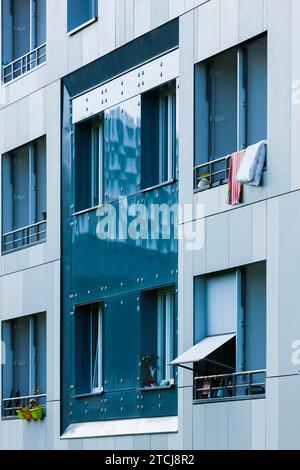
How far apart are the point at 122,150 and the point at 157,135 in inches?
33.1

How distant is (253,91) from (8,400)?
11.0 meters

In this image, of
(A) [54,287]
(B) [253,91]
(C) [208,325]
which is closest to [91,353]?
(A) [54,287]

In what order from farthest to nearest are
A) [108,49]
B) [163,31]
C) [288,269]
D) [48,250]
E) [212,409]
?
[48,250], [108,49], [163,31], [212,409], [288,269]

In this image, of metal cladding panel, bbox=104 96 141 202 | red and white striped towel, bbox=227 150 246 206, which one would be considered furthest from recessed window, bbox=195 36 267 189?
metal cladding panel, bbox=104 96 141 202

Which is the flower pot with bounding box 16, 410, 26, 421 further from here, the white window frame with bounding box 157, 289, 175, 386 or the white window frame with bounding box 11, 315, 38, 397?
the white window frame with bounding box 157, 289, 175, 386

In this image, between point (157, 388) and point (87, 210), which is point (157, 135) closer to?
point (87, 210)

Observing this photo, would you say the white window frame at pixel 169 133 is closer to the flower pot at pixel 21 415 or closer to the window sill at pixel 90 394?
the window sill at pixel 90 394

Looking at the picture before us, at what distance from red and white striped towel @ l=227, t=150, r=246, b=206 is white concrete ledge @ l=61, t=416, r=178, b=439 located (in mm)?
4058

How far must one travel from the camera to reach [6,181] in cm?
3559

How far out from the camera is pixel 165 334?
29.1m

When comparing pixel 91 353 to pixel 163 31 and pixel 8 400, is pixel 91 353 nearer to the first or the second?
pixel 8 400

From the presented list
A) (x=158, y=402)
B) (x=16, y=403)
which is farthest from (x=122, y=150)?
(x=16, y=403)

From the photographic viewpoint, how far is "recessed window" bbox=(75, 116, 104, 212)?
31.8 meters

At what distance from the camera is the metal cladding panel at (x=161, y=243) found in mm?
28312
